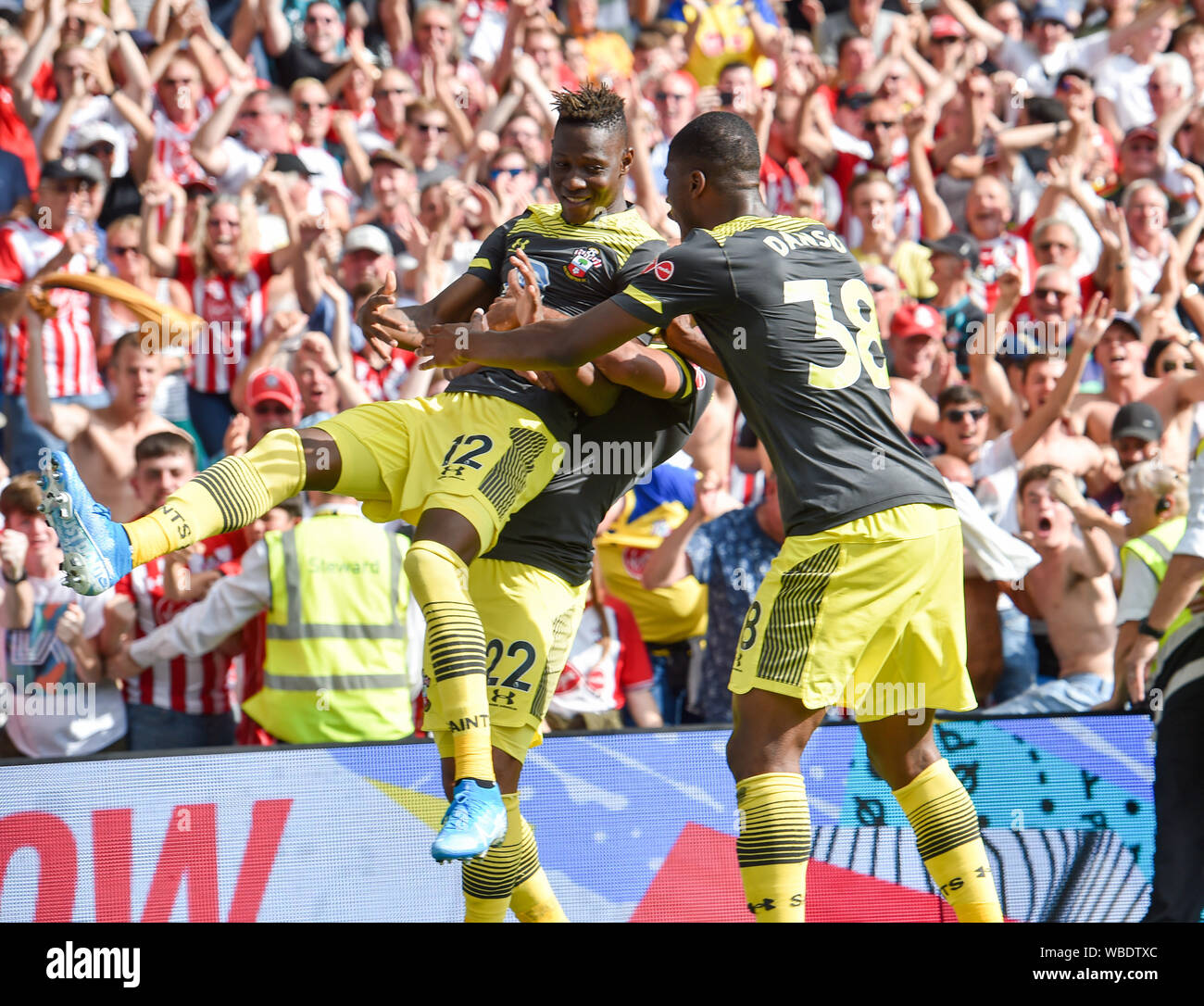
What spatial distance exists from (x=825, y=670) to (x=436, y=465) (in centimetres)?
133

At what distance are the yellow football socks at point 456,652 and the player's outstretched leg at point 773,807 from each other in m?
0.71

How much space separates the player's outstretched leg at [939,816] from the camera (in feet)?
13.5

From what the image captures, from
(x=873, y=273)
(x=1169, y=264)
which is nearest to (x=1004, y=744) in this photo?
(x=873, y=273)

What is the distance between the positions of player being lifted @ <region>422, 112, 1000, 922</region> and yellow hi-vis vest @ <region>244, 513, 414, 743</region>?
1.90 meters

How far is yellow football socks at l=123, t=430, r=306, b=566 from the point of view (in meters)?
4.02

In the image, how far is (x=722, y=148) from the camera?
4.12 m

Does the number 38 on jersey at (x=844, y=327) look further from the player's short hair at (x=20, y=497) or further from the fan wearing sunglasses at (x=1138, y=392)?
the fan wearing sunglasses at (x=1138, y=392)

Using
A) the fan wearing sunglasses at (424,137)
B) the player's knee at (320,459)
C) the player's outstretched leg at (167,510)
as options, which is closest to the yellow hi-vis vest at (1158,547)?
the player's knee at (320,459)

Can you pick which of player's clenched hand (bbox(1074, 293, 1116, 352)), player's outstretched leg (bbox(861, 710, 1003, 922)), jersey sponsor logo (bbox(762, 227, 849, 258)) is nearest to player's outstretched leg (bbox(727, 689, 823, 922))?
player's outstretched leg (bbox(861, 710, 1003, 922))

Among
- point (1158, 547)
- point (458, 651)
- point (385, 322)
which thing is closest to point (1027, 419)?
point (1158, 547)

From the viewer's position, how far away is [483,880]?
453 cm

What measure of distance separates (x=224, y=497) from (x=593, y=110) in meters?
1.63

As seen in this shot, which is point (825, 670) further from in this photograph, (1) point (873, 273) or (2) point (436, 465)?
(1) point (873, 273)

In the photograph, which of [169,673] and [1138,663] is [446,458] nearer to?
[169,673]
